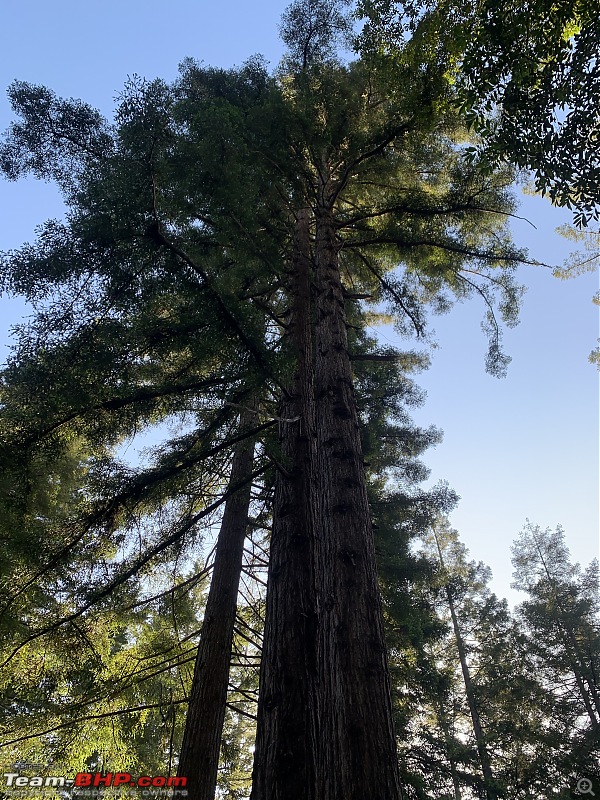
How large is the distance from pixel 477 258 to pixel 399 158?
2.52 m

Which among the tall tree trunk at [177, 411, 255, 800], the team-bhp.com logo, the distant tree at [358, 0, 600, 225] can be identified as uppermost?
the distant tree at [358, 0, 600, 225]

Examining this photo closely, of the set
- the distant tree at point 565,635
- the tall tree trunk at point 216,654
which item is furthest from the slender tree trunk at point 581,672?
the tall tree trunk at point 216,654

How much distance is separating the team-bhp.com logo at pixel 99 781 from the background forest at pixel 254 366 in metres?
0.15

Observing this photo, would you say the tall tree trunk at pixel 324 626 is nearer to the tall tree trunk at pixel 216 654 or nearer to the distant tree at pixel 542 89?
the tall tree trunk at pixel 216 654

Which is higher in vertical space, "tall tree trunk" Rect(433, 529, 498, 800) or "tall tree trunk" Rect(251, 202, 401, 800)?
"tall tree trunk" Rect(433, 529, 498, 800)

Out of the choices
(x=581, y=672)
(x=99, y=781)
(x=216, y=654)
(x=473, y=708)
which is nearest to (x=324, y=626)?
(x=216, y=654)

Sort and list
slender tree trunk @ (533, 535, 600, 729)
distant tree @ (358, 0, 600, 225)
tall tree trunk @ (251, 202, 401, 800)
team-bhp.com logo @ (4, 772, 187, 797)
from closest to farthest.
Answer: tall tree trunk @ (251, 202, 401, 800) < distant tree @ (358, 0, 600, 225) < team-bhp.com logo @ (4, 772, 187, 797) < slender tree trunk @ (533, 535, 600, 729)

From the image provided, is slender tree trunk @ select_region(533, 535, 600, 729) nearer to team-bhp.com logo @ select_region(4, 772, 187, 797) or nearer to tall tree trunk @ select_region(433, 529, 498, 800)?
tall tree trunk @ select_region(433, 529, 498, 800)

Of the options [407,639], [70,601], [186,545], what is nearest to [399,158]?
Result: [186,545]

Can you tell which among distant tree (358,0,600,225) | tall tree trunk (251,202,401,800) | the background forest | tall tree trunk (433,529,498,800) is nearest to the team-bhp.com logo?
the background forest

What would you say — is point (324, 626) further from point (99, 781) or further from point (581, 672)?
point (581, 672)

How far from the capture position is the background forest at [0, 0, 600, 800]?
11.5 feet

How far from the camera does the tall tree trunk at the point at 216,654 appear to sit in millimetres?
4883

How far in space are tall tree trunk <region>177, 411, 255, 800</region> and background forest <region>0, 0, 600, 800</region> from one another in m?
0.03
